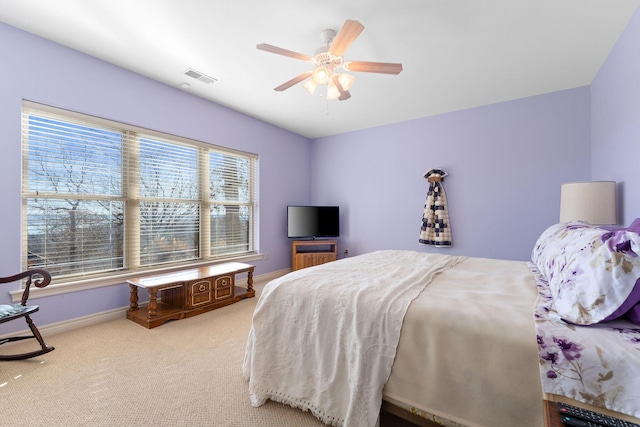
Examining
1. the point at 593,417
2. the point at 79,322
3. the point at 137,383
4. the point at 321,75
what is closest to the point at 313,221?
the point at 321,75

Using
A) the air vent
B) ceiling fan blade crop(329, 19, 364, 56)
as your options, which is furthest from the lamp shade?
the air vent

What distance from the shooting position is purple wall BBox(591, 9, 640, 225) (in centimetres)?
201

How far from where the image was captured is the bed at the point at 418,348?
941 millimetres

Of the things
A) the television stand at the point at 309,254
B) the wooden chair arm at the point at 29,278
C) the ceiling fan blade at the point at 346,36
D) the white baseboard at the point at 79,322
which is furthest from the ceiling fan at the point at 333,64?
the white baseboard at the point at 79,322

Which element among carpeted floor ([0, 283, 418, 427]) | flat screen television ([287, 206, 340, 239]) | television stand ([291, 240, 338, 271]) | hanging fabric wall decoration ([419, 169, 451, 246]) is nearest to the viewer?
carpeted floor ([0, 283, 418, 427])

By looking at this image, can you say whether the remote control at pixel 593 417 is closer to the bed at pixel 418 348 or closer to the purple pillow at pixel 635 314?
the bed at pixel 418 348

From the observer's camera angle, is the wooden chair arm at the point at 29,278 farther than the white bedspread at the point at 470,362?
Yes

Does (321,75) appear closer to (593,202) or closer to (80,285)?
(593,202)

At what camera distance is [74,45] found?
8.00ft

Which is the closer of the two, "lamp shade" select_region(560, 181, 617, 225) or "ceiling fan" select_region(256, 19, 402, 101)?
"ceiling fan" select_region(256, 19, 402, 101)

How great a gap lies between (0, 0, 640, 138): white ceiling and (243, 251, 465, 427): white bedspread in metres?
1.92

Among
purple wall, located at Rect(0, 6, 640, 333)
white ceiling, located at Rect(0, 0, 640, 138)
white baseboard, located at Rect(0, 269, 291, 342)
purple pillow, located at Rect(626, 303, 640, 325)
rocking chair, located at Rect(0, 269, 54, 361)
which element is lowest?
white baseboard, located at Rect(0, 269, 291, 342)

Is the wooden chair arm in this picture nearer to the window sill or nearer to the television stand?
the window sill

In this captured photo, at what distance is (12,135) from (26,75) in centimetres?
53
